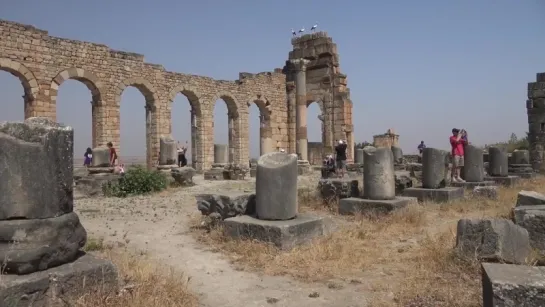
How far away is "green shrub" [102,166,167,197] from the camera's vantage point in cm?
1207

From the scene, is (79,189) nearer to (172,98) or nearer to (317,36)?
(172,98)

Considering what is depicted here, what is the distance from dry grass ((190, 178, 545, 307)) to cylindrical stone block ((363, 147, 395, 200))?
0.71 meters

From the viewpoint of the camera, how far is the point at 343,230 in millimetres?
6621

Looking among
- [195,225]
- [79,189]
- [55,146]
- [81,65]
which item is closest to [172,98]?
[81,65]

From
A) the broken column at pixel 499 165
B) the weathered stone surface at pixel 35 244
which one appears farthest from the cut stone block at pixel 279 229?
the broken column at pixel 499 165

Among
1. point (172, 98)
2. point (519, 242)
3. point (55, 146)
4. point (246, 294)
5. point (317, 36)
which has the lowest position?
point (246, 294)

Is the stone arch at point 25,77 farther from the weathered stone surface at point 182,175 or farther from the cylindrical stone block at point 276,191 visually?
the cylindrical stone block at point 276,191

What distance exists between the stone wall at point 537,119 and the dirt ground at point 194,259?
17.3 metres

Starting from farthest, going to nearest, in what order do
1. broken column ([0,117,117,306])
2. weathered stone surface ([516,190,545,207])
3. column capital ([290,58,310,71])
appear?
column capital ([290,58,310,71]), weathered stone surface ([516,190,545,207]), broken column ([0,117,117,306])

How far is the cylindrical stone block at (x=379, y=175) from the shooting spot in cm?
818

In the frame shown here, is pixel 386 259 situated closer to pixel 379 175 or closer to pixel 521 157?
pixel 379 175

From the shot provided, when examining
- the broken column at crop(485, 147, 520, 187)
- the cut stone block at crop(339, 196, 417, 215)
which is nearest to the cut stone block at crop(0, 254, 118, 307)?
the cut stone block at crop(339, 196, 417, 215)

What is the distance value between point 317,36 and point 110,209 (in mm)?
17262

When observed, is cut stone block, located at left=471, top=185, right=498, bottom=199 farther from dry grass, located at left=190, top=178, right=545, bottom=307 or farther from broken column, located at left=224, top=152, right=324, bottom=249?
broken column, located at left=224, top=152, right=324, bottom=249
